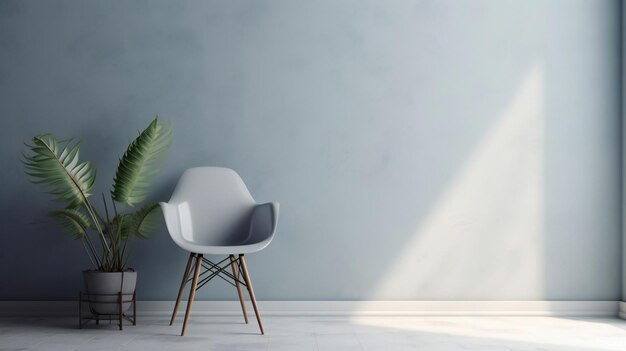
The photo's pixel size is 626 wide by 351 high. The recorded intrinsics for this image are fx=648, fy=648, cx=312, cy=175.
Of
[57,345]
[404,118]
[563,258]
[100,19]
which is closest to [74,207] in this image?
[57,345]

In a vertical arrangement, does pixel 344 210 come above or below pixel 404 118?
below

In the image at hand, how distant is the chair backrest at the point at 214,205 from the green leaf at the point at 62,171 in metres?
0.48

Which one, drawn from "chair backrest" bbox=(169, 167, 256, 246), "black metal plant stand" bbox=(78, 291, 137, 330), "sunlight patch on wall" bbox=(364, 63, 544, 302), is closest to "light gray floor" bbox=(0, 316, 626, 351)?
"black metal plant stand" bbox=(78, 291, 137, 330)

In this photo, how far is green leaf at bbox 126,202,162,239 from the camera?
341 centimetres

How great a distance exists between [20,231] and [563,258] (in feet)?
10.4

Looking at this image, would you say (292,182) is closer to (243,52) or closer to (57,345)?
(243,52)

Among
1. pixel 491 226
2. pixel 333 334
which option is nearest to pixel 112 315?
pixel 333 334

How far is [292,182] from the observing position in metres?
3.79

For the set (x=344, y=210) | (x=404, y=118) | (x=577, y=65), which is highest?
(x=577, y=65)

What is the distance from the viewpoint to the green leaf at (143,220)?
A: 3.41m

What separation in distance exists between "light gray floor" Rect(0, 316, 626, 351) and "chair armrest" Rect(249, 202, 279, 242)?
1.55 feet

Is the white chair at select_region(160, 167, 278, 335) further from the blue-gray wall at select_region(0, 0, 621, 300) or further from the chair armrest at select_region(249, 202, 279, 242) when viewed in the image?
the blue-gray wall at select_region(0, 0, 621, 300)

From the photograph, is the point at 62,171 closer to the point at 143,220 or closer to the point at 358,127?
the point at 143,220

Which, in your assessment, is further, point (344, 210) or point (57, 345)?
point (344, 210)
